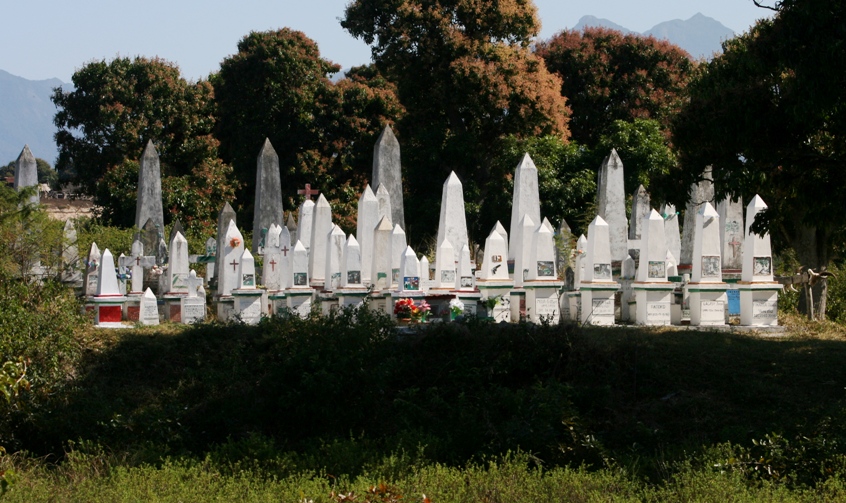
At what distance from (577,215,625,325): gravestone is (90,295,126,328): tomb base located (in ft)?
24.7

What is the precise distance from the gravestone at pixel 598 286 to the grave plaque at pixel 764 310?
2.13 metres

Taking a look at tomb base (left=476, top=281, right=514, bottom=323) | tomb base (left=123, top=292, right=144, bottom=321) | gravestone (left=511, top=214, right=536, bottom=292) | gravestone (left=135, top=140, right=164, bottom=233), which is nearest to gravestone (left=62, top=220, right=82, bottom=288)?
tomb base (left=123, top=292, right=144, bottom=321)

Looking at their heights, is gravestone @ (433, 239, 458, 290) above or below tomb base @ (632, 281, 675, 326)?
above

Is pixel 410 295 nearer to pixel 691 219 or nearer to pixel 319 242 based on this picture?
pixel 319 242

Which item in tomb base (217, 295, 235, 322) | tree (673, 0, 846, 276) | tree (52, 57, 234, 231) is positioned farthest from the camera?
tree (52, 57, 234, 231)

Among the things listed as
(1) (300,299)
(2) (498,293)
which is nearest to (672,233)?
(2) (498,293)

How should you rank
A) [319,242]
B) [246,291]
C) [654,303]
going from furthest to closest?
[319,242] → [246,291] → [654,303]

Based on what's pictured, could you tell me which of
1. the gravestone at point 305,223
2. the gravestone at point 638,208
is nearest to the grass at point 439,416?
the gravestone at point 638,208

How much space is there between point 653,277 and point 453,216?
4.59 m

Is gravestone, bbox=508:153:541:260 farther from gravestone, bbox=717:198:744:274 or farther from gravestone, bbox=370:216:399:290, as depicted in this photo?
gravestone, bbox=370:216:399:290

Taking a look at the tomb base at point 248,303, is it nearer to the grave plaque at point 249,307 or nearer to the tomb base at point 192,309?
the grave plaque at point 249,307

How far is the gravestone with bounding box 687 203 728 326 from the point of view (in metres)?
17.9

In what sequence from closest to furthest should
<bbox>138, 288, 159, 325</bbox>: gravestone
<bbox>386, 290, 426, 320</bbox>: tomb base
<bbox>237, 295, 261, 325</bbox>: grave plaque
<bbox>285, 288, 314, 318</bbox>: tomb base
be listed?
1. <bbox>386, 290, 426, 320</bbox>: tomb base
2. <bbox>237, 295, 261, 325</bbox>: grave plaque
3. <bbox>285, 288, 314, 318</bbox>: tomb base
4. <bbox>138, 288, 159, 325</bbox>: gravestone

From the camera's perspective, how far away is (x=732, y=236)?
774 inches
